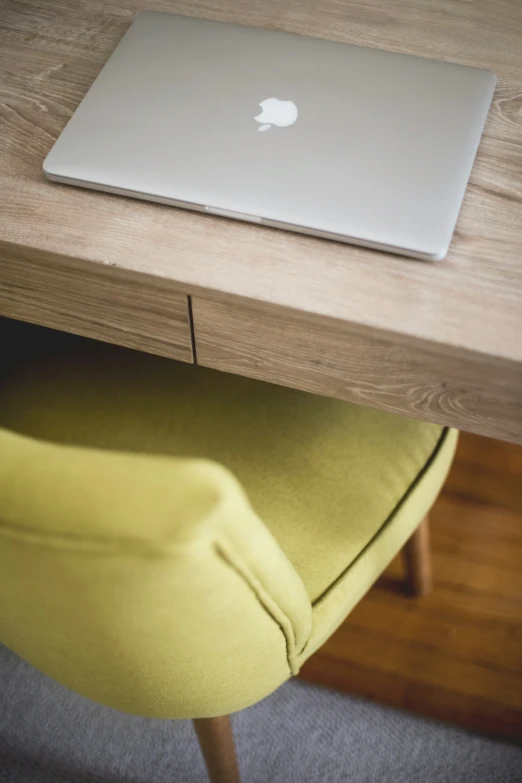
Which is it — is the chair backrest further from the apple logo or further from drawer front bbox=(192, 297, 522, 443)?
the apple logo

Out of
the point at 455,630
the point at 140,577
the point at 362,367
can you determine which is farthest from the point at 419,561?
the point at 140,577

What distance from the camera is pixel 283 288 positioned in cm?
67

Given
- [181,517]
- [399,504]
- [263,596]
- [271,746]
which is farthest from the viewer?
[271,746]

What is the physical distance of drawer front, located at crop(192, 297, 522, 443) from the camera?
25.9 inches

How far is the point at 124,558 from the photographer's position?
1.43 feet

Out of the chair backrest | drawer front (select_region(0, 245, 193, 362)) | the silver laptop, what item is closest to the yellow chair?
the chair backrest

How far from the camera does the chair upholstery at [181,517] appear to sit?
42 cm

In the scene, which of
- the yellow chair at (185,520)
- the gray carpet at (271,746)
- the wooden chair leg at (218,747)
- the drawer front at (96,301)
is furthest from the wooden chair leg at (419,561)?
the drawer front at (96,301)

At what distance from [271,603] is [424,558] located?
0.62m

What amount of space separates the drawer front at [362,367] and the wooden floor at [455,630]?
0.58m

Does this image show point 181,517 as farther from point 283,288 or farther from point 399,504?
point 399,504

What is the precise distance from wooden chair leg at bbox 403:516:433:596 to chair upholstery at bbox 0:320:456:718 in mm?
246

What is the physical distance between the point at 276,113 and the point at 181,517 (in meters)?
0.49

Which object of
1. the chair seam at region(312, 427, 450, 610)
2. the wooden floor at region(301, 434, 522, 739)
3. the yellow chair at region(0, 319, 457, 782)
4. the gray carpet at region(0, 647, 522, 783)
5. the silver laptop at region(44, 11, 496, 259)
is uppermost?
the silver laptop at region(44, 11, 496, 259)
